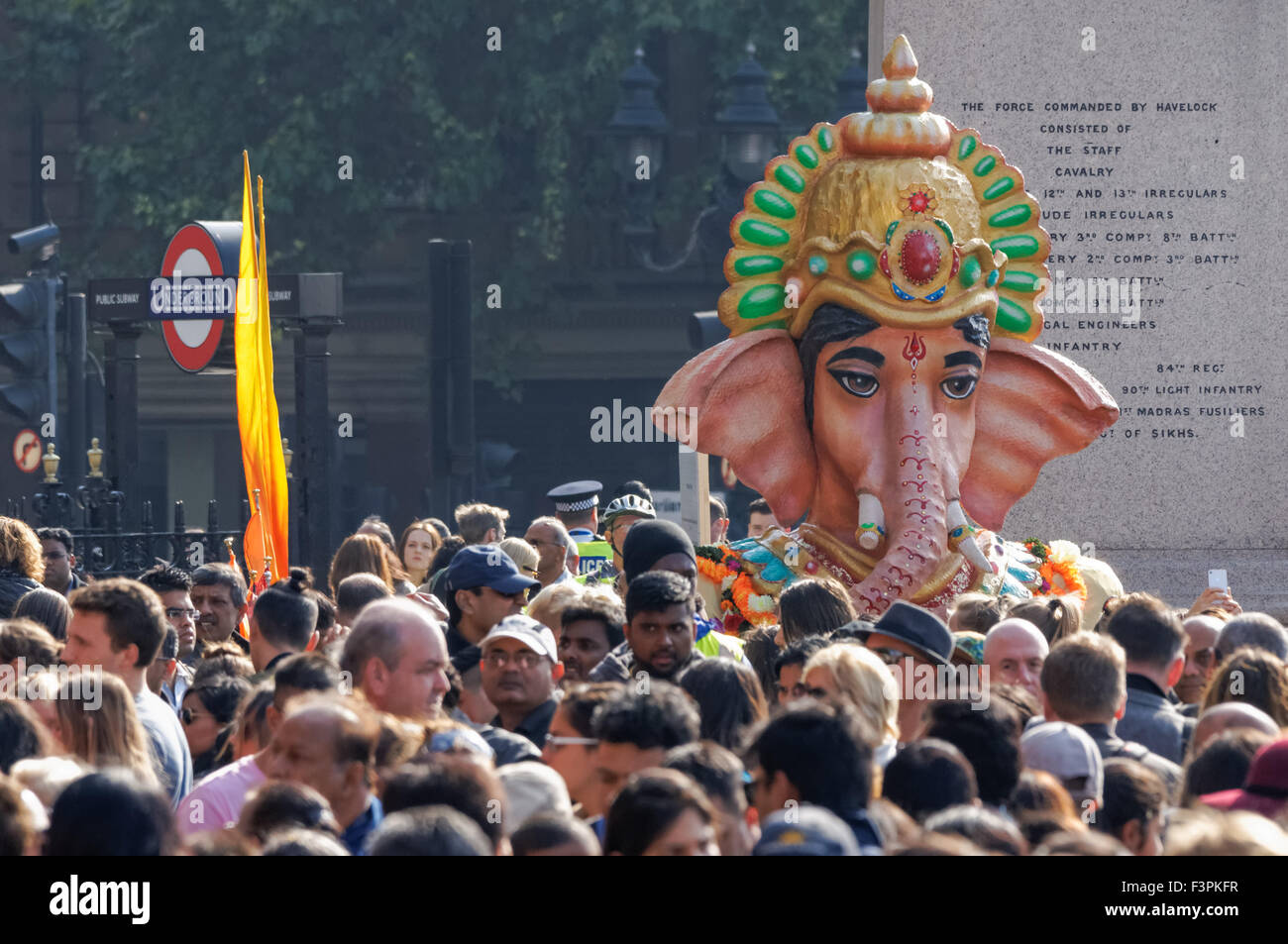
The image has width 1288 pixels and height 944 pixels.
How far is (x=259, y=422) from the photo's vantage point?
376 inches

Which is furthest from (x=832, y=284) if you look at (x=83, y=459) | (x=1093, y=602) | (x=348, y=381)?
(x=348, y=381)

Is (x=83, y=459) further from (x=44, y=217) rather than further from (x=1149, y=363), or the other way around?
(x=1149, y=363)

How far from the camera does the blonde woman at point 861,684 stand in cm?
536

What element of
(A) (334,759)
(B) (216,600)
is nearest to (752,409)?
(B) (216,600)

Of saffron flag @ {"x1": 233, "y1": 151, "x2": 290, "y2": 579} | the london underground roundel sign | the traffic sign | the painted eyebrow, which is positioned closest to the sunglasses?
the painted eyebrow

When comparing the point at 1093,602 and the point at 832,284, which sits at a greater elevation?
the point at 832,284

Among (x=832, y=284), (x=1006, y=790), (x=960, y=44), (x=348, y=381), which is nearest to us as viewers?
(x=1006, y=790)

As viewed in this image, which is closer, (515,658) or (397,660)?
(397,660)

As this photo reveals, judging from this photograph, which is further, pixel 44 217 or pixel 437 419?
pixel 44 217

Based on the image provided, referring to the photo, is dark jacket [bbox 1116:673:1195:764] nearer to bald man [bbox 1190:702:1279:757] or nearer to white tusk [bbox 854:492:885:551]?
bald man [bbox 1190:702:1279:757]

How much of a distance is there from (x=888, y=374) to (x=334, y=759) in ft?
14.8

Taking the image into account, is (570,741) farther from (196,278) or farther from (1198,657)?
(196,278)

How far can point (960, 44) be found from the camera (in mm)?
10406

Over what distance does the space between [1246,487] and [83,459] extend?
11624mm
